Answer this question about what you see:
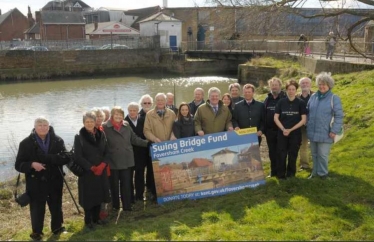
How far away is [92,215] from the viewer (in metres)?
6.00

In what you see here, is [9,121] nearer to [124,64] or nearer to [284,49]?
[284,49]

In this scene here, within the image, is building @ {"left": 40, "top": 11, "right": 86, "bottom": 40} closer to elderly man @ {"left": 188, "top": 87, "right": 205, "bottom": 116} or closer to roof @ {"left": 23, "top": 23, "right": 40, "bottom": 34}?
roof @ {"left": 23, "top": 23, "right": 40, "bottom": 34}

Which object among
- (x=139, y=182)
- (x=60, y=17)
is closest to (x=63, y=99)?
(x=139, y=182)

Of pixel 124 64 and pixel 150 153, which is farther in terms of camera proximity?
pixel 124 64

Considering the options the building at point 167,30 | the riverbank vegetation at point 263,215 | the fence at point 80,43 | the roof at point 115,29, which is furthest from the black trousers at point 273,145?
the roof at point 115,29

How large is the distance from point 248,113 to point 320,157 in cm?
143

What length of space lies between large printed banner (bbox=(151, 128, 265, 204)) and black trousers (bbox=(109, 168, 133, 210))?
0.46 metres

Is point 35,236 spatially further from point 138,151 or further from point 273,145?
Result: point 273,145

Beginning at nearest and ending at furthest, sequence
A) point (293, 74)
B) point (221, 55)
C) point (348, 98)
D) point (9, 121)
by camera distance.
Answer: point (348, 98)
point (9, 121)
point (293, 74)
point (221, 55)

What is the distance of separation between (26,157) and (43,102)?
22.4 m

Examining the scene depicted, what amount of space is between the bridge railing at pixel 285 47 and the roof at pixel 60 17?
74.7 ft

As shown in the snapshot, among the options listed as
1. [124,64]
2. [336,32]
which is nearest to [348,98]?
[336,32]

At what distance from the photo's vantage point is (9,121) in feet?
64.3

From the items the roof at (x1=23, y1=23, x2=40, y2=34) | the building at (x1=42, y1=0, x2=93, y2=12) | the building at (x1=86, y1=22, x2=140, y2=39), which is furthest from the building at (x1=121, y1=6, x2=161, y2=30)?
the roof at (x1=23, y1=23, x2=40, y2=34)
